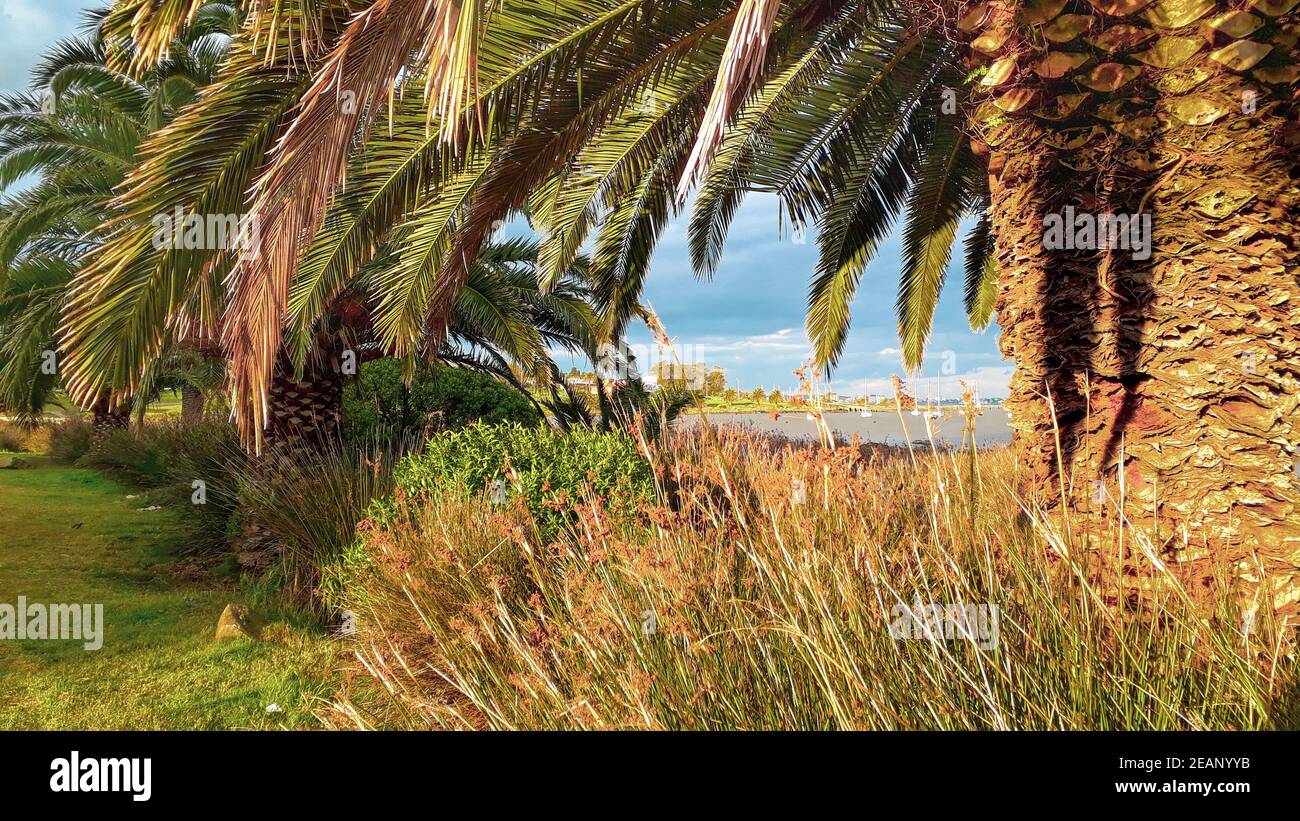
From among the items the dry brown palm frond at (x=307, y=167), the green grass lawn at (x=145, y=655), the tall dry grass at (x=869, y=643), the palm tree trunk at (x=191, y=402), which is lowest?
the green grass lawn at (x=145, y=655)

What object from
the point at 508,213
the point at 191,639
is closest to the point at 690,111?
the point at 508,213

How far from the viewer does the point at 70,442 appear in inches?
643

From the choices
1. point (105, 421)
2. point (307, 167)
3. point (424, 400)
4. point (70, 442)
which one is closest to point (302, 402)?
point (424, 400)

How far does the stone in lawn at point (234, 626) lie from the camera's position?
5.27 meters

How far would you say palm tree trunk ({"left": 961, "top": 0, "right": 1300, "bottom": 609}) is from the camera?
9.53 feet

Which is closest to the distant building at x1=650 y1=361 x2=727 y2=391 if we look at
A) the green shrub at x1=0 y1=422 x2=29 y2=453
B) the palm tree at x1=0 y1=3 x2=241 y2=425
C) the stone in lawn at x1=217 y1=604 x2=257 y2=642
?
the stone in lawn at x1=217 y1=604 x2=257 y2=642

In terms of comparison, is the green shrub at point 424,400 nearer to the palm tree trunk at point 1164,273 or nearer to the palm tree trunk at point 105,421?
the palm tree trunk at point 1164,273

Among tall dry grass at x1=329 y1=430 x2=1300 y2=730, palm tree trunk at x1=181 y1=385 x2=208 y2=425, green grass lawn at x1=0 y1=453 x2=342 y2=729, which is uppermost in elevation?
palm tree trunk at x1=181 y1=385 x2=208 y2=425

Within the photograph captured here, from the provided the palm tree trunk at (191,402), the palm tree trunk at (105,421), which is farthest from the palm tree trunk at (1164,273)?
the palm tree trunk at (105,421)

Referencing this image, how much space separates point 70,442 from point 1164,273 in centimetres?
2086

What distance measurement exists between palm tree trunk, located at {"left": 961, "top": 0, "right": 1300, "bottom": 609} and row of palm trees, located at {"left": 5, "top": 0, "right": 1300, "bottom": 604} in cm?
1

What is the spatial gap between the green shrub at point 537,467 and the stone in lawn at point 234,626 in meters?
1.53

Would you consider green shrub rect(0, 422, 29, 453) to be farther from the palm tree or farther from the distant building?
the distant building
